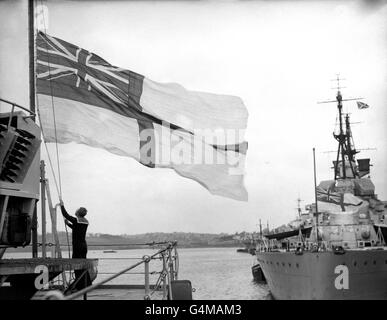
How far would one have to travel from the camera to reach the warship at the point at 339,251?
21828mm

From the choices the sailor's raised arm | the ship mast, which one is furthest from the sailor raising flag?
the ship mast

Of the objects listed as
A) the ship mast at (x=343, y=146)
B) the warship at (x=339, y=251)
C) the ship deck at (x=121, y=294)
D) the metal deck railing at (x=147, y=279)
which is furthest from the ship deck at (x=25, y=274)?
the ship mast at (x=343, y=146)

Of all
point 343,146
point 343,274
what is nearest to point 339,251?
point 343,274

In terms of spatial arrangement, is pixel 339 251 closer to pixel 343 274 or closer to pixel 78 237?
pixel 343 274

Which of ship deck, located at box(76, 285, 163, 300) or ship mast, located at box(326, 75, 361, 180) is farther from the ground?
ship mast, located at box(326, 75, 361, 180)

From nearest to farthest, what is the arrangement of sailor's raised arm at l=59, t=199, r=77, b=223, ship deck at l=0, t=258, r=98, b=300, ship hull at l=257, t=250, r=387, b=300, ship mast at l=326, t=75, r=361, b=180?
1. ship deck at l=0, t=258, r=98, b=300
2. sailor's raised arm at l=59, t=199, r=77, b=223
3. ship hull at l=257, t=250, r=387, b=300
4. ship mast at l=326, t=75, r=361, b=180

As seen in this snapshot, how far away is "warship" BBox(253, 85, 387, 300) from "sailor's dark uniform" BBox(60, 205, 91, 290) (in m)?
16.7

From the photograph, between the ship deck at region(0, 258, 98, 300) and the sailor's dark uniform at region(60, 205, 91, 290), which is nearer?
the ship deck at region(0, 258, 98, 300)

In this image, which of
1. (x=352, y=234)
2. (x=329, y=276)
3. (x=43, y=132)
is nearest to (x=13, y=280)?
(x=43, y=132)

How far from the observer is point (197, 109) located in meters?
7.86

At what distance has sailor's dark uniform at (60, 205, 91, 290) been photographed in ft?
21.5

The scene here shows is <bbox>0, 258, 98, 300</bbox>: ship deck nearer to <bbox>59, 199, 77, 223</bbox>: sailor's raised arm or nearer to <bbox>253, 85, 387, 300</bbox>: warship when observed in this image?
<bbox>59, 199, 77, 223</bbox>: sailor's raised arm
